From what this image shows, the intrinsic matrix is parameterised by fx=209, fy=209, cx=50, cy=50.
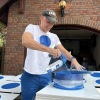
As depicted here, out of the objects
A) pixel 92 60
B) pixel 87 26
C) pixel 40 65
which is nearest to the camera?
pixel 40 65

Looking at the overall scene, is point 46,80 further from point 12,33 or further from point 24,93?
point 12,33

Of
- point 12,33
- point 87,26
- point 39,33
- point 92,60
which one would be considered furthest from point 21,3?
point 92,60

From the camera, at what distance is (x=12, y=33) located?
19.9ft

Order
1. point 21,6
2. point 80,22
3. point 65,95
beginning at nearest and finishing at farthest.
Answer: point 65,95 → point 80,22 → point 21,6

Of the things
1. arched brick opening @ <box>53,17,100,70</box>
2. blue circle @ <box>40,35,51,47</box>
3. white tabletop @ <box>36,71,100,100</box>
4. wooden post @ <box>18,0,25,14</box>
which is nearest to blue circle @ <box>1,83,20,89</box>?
blue circle @ <box>40,35,51,47</box>

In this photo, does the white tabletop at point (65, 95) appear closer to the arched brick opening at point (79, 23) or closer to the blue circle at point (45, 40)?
the blue circle at point (45, 40)

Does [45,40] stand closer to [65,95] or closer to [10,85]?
[65,95]

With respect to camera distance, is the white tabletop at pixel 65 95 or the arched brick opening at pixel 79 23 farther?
the arched brick opening at pixel 79 23

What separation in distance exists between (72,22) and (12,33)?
1753 mm

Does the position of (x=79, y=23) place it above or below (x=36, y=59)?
above

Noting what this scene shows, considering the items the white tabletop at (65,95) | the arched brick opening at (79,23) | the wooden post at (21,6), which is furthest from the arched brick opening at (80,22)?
the white tabletop at (65,95)

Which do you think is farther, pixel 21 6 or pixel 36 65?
pixel 21 6

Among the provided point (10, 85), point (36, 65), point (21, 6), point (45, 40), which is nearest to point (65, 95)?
point (36, 65)

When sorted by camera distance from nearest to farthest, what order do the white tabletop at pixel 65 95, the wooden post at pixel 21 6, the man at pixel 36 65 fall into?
the white tabletop at pixel 65 95, the man at pixel 36 65, the wooden post at pixel 21 6
